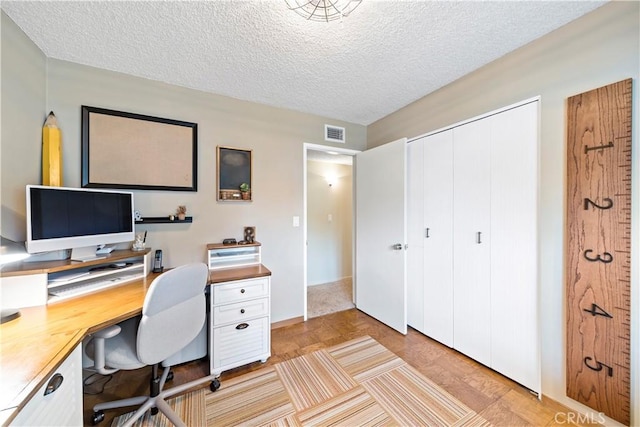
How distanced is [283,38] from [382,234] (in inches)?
80.6

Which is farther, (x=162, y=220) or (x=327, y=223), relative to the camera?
(x=327, y=223)

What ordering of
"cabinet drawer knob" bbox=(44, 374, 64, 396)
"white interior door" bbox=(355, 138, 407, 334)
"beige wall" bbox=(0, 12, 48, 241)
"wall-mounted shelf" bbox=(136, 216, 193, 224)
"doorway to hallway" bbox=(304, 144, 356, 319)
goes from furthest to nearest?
"doorway to hallway" bbox=(304, 144, 356, 319) < "white interior door" bbox=(355, 138, 407, 334) < "wall-mounted shelf" bbox=(136, 216, 193, 224) < "beige wall" bbox=(0, 12, 48, 241) < "cabinet drawer knob" bbox=(44, 374, 64, 396)

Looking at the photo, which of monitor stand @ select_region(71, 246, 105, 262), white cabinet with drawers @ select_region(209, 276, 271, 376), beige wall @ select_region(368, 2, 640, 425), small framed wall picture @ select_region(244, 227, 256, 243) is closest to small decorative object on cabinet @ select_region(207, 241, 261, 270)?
small framed wall picture @ select_region(244, 227, 256, 243)

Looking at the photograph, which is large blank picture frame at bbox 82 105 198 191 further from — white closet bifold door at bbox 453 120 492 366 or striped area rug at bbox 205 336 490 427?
white closet bifold door at bbox 453 120 492 366

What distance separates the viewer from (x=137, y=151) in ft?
6.54

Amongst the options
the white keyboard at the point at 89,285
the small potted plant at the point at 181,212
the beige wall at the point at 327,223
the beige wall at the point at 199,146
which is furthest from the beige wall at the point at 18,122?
the beige wall at the point at 327,223

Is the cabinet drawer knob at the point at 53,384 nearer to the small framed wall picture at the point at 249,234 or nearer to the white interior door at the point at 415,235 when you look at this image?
the small framed wall picture at the point at 249,234

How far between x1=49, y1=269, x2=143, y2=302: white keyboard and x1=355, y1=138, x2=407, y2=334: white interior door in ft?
7.49

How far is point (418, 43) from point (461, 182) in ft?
3.78

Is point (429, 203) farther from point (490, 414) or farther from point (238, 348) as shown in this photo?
point (238, 348)

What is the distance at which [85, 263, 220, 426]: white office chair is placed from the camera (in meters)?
1.26

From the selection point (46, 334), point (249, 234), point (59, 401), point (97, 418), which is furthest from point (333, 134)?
point (97, 418)

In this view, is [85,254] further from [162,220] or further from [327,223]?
[327,223]

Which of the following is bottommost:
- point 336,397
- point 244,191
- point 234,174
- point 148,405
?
point 336,397
